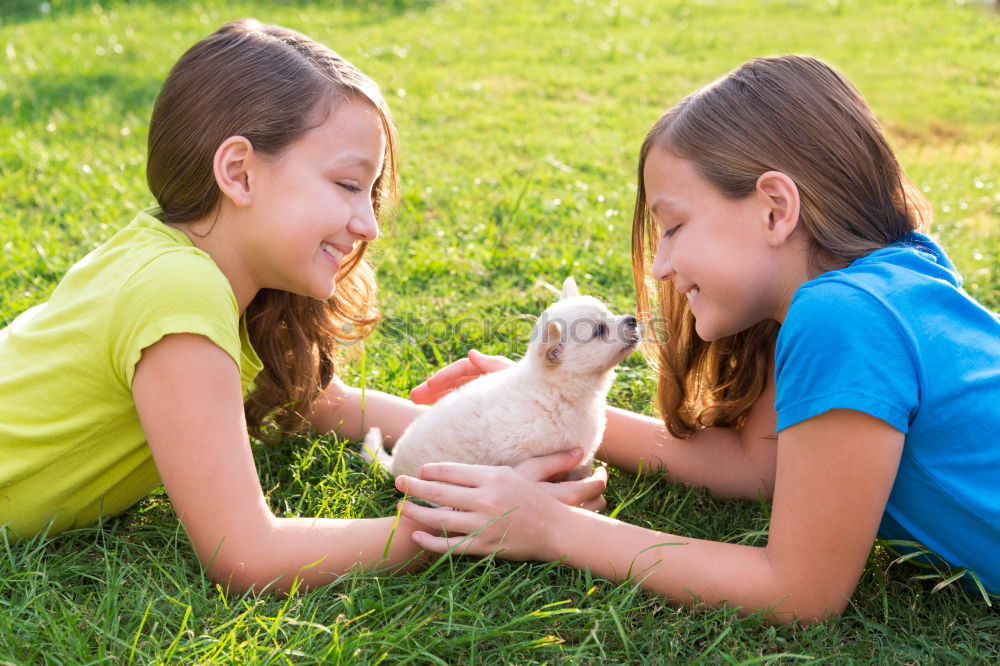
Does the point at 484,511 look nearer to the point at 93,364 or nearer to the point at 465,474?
the point at 465,474

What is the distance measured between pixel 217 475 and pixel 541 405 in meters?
0.98

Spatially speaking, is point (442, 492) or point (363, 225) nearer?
point (442, 492)

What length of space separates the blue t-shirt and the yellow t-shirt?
53.7 inches

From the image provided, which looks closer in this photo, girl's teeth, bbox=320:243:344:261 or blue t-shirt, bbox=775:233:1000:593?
blue t-shirt, bbox=775:233:1000:593

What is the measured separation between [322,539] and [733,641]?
3.39 ft

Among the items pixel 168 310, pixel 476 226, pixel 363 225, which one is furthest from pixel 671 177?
pixel 476 226

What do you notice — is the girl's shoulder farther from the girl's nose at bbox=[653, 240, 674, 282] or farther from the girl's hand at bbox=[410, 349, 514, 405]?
the girl's hand at bbox=[410, 349, 514, 405]

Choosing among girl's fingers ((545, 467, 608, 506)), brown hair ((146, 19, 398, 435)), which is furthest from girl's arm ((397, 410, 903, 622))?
brown hair ((146, 19, 398, 435))

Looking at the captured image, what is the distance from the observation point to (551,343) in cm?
264

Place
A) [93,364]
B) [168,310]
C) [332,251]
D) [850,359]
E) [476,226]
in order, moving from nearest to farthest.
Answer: [850,359] < [168,310] < [93,364] < [332,251] < [476,226]

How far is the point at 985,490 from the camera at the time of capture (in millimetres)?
2072

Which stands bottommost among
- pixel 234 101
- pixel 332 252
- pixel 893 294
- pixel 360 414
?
pixel 360 414

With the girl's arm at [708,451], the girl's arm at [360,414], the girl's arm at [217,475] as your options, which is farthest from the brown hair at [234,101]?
the girl's arm at [708,451]

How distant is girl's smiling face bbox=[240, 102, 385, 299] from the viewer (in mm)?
2410
